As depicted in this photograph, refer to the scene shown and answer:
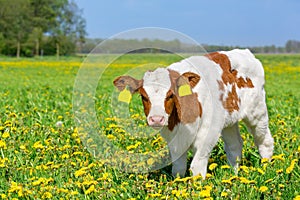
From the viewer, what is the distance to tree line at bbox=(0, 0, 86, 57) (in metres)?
74.9

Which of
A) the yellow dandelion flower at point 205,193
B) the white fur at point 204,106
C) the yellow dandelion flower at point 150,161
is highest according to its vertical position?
the white fur at point 204,106

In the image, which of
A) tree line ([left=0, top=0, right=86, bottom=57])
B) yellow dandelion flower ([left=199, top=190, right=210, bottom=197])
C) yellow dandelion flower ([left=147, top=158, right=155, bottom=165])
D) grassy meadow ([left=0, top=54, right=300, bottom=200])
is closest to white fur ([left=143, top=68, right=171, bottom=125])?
grassy meadow ([left=0, top=54, right=300, bottom=200])

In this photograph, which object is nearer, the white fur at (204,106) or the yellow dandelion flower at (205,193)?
the yellow dandelion flower at (205,193)

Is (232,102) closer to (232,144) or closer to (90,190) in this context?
(232,144)

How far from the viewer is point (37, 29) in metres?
75.2

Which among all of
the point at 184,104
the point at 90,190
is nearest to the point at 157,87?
the point at 184,104

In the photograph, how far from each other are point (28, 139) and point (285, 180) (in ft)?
12.6

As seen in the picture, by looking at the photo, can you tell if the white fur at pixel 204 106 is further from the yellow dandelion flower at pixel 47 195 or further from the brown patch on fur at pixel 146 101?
the yellow dandelion flower at pixel 47 195

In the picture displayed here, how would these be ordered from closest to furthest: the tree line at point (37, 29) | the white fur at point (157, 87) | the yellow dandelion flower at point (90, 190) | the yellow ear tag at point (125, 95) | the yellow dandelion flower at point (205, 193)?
the yellow dandelion flower at point (205, 193) → the yellow dandelion flower at point (90, 190) → the white fur at point (157, 87) → the yellow ear tag at point (125, 95) → the tree line at point (37, 29)

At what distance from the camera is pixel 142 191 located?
16.0ft

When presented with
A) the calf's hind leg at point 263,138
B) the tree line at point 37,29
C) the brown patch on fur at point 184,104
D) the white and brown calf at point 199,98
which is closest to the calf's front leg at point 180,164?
the white and brown calf at point 199,98

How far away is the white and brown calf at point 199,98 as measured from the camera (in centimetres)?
489

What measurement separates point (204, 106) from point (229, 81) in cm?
66

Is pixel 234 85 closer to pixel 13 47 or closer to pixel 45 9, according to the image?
pixel 13 47
